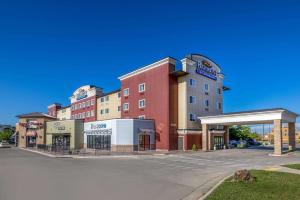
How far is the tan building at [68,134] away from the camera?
55.3 m

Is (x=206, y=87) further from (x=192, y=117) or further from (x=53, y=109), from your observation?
(x=53, y=109)

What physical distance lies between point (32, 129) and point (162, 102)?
43.6m

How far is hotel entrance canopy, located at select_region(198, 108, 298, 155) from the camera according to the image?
34.2 meters

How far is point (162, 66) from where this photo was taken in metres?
44.5

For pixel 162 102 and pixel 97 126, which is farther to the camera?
pixel 97 126

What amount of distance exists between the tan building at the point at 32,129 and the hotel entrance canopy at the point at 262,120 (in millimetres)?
42731

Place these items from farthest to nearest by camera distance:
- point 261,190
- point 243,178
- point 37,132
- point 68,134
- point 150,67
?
point 37,132 < point 68,134 < point 150,67 < point 243,178 < point 261,190

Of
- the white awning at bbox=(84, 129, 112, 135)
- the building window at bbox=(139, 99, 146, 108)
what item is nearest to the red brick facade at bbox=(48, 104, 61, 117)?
the white awning at bbox=(84, 129, 112, 135)

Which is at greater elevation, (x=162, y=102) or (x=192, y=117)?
(x=162, y=102)

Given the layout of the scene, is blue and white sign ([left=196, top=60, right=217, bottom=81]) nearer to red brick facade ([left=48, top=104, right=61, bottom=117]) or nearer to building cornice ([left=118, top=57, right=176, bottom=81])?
building cornice ([left=118, top=57, right=176, bottom=81])

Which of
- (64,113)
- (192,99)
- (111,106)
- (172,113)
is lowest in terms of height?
(172,113)

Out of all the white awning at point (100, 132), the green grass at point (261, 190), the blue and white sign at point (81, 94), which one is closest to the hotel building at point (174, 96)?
the white awning at point (100, 132)

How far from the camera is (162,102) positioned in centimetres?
4425

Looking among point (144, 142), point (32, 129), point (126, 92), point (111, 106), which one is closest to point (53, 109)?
point (32, 129)
